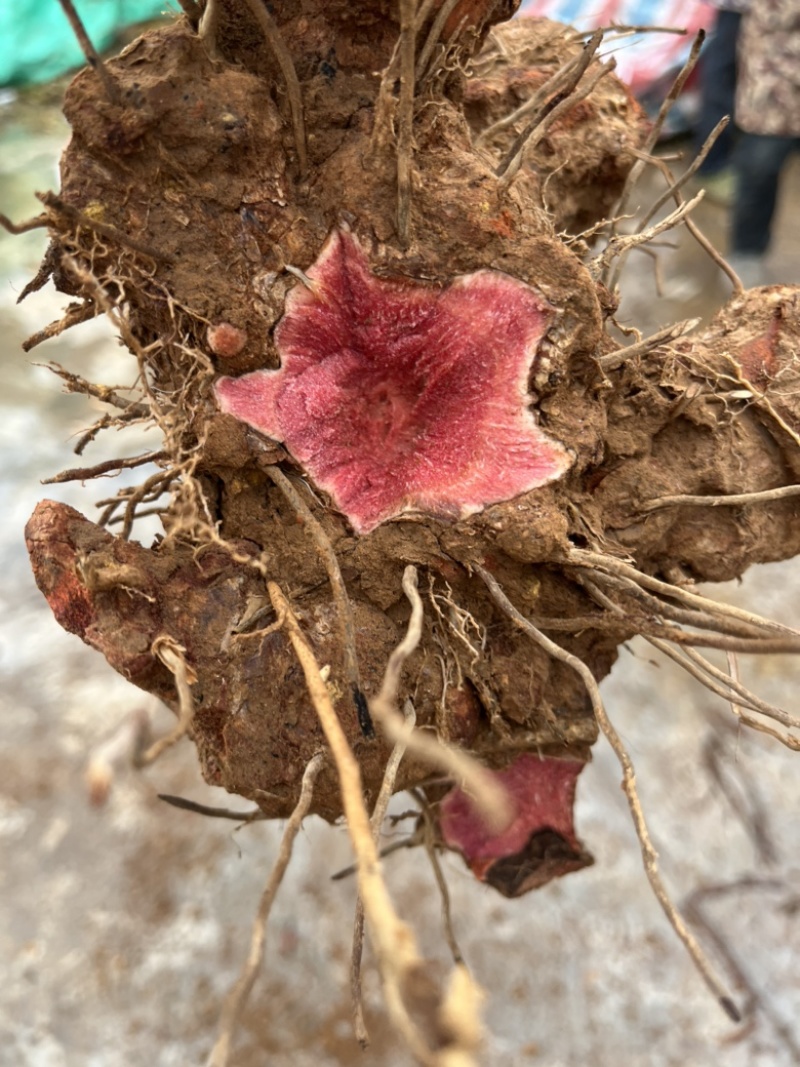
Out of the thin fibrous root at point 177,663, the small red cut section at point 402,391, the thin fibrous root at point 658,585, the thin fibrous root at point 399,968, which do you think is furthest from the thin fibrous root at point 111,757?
the thin fibrous root at point 658,585

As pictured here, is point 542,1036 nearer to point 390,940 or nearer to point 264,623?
point 264,623

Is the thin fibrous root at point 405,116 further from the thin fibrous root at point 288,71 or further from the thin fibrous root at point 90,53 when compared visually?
the thin fibrous root at point 90,53

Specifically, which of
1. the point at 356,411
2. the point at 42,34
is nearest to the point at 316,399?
the point at 356,411

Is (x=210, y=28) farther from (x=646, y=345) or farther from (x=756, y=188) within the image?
(x=756, y=188)

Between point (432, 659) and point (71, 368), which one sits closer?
point (432, 659)

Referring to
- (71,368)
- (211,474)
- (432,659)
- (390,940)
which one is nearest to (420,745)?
(390,940)
